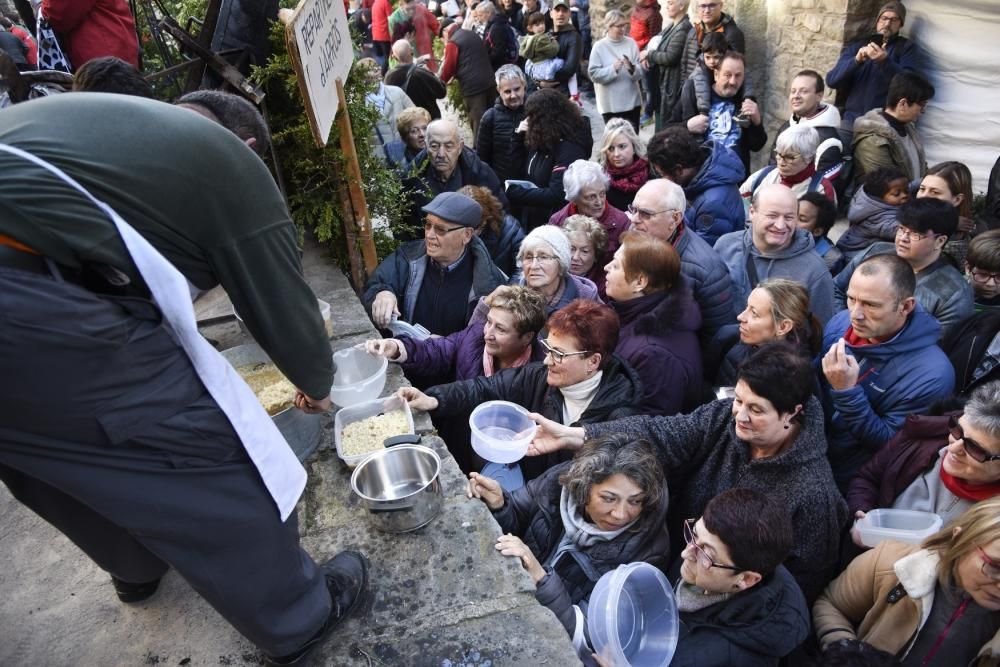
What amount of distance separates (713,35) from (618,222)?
124 inches

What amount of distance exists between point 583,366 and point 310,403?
128cm

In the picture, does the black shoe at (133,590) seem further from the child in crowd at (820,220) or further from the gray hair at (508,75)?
the gray hair at (508,75)

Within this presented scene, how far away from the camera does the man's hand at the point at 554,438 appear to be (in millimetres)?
2840

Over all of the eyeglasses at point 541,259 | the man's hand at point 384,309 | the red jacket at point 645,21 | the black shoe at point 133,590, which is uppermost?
the red jacket at point 645,21

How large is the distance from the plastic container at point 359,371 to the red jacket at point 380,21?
1150cm

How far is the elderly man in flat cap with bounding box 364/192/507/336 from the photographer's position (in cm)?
404

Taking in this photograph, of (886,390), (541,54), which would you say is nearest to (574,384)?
(886,390)

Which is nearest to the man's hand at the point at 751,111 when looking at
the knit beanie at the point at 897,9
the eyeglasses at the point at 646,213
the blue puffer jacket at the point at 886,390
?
the knit beanie at the point at 897,9

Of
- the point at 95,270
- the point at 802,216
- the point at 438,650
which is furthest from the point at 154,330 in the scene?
the point at 802,216

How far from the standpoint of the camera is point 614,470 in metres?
2.44

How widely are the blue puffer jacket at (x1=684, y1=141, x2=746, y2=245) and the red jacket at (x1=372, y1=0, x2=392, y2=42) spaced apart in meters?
10.0

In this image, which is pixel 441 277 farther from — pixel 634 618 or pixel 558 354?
pixel 634 618

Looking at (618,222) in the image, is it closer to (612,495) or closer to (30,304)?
(612,495)

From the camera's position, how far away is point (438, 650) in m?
2.03
